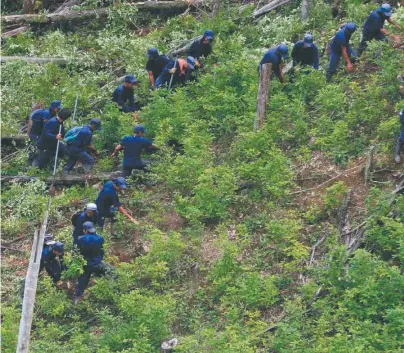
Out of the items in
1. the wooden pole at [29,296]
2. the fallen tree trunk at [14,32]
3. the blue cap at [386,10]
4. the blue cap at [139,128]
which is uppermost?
the blue cap at [386,10]

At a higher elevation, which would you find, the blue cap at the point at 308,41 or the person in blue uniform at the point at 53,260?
the blue cap at the point at 308,41

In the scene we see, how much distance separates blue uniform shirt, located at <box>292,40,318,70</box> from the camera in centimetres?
1752

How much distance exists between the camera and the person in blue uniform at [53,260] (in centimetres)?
1445

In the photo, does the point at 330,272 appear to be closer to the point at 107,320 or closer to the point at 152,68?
the point at 107,320

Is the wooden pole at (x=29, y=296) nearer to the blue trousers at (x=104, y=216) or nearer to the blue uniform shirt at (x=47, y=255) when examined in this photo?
the blue uniform shirt at (x=47, y=255)

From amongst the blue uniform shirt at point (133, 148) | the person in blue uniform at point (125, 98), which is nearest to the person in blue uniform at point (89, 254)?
the blue uniform shirt at point (133, 148)

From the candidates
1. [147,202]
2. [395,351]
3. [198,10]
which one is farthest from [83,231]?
[198,10]

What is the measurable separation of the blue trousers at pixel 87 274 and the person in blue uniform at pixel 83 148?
10.9 feet

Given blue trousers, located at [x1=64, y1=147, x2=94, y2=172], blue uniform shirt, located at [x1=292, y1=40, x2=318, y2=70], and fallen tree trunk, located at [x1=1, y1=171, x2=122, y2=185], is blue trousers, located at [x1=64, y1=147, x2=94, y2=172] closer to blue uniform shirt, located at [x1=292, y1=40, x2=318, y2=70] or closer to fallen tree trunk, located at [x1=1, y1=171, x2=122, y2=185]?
fallen tree trunk, located at [x1=1, y1=171, x2=122, y2=185]

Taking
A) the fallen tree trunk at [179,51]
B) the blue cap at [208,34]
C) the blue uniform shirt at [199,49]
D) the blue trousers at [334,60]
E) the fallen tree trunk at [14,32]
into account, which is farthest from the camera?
the fallen tree trunk at [14,32]

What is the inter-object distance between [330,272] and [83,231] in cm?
399

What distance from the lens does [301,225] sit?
1470 cm

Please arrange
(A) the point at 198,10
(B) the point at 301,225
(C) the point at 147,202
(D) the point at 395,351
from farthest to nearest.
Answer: (A) the point at 198,10, (C) the point at 147,202, (B) the point at 301,225, (D) the point at 395,351

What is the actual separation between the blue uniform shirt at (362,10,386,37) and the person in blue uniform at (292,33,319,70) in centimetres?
106
